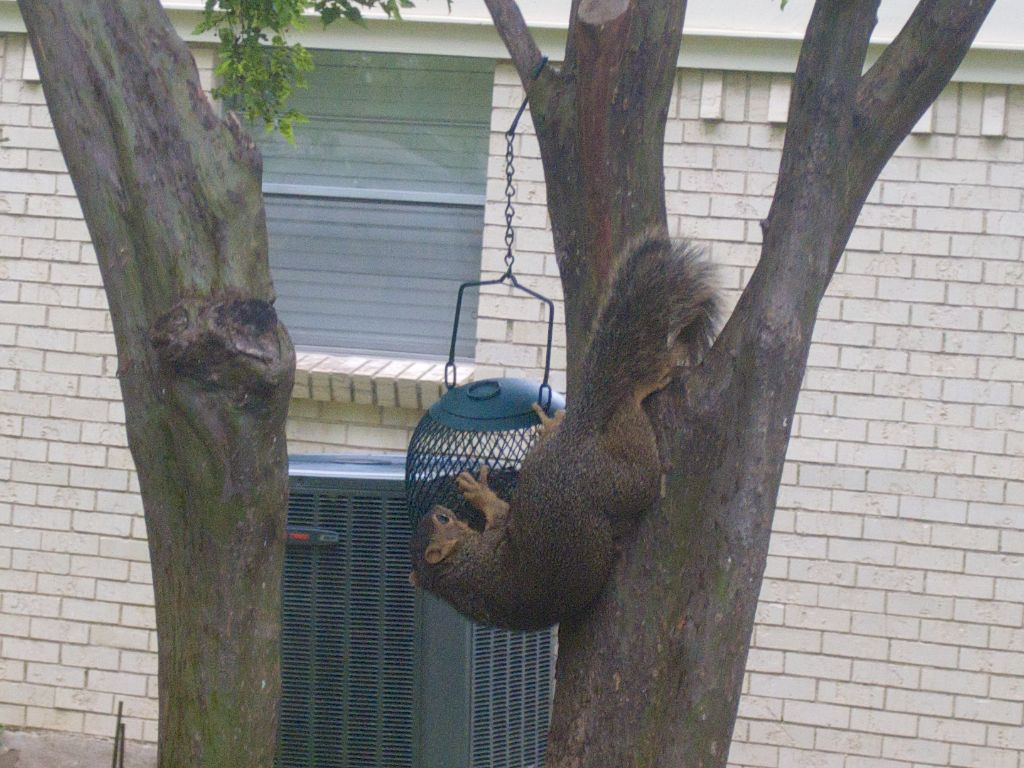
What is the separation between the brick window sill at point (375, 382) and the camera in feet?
18.0

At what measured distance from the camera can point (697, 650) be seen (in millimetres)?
2404

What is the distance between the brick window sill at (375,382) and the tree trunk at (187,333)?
330cm

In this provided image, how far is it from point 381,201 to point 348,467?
97.8 inches

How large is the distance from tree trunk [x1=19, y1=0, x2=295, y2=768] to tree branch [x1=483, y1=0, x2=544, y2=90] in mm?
965

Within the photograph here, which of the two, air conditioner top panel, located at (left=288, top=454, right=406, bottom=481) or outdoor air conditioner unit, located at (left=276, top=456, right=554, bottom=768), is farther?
air conditioner top panel, located at (left=288, top=454, right=406, bottom=481)

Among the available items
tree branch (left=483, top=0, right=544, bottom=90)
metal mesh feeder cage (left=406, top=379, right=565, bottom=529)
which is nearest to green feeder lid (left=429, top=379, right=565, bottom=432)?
metal mesh feeder cage (left=406, top=379, right=565, bottom=529)

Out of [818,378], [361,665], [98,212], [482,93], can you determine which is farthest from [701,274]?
[482,93]

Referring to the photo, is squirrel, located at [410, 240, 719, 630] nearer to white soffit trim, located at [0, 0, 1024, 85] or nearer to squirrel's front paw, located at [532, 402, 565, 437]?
squirrel's front paw, located at [532, 402, 565, 437]

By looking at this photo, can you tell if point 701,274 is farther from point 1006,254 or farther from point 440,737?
point 1006,254

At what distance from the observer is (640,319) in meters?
2.52

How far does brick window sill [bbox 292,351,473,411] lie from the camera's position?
548 cm

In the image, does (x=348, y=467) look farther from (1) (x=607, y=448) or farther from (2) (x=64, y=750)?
(2) (x=64, y=750)

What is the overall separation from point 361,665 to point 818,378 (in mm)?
2711

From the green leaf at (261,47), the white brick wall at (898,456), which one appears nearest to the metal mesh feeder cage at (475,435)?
the green leaf at (261,47)
